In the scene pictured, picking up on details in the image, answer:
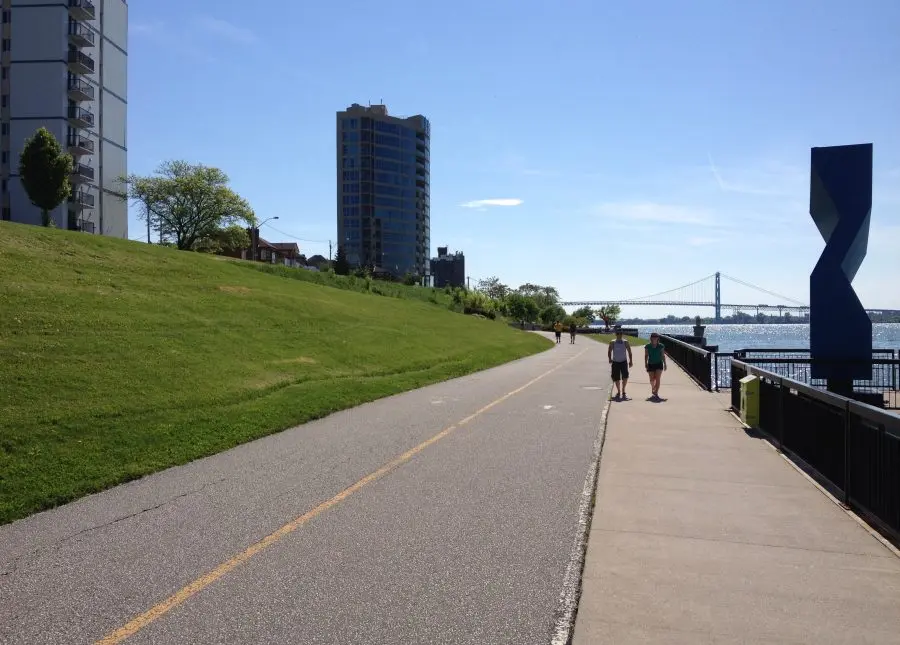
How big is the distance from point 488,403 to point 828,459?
27.5 feet

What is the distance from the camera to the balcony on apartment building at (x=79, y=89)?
61.5 meters

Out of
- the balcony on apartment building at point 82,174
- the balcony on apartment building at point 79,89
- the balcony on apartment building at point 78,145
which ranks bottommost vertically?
the balcony on apartment building at point 82,174

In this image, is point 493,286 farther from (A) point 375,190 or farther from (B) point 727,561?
(B) point 727,561

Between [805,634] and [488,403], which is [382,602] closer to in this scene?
[805,634]

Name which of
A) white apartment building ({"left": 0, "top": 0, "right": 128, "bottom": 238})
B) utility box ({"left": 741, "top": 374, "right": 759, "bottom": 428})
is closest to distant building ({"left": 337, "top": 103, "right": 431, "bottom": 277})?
white apartment building ({"left": 0, "top": 0, "right": 128, "bottom": 238})

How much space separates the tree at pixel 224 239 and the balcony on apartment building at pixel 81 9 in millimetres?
25532

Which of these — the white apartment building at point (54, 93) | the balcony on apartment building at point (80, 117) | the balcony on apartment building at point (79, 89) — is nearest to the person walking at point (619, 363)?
the white apartment building at point (54, 93)

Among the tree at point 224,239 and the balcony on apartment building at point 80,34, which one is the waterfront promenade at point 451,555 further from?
the tree at point 224,239

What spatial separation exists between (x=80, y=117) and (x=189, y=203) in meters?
19.4

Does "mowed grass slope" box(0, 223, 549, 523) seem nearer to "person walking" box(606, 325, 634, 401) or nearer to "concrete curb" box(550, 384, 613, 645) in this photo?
"concrete curb" box(550, 384, 613, 645)

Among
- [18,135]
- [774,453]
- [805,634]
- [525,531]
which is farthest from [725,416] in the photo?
[18,135]

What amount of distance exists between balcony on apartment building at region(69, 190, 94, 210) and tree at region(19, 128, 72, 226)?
17148 mm

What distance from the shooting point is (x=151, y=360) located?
604 inches

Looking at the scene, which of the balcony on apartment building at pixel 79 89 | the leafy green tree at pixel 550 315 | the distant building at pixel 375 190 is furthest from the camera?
the distant building at pixel 375 190
